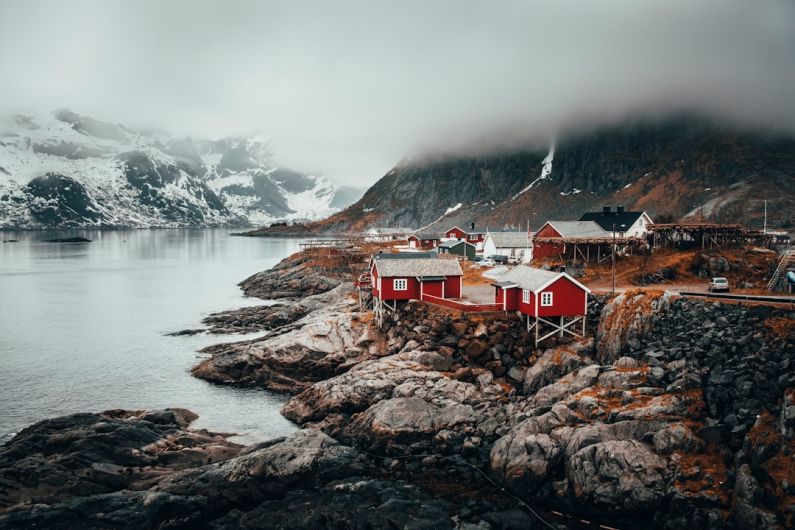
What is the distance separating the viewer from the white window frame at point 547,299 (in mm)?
39053

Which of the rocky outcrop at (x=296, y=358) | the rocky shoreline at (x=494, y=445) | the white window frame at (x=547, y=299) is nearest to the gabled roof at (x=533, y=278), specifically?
the white window frame at (x=547, y=299)

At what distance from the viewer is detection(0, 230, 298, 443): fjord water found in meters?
40.3

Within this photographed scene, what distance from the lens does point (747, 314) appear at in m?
31.8

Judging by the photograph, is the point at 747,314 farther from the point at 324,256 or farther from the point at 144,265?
the point at 144,265

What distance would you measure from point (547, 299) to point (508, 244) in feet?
164

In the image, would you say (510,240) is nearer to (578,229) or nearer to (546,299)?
(578,229)

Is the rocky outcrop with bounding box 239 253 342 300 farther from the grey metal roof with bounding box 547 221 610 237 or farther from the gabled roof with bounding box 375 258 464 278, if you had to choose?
the gabled roof with bounding box 375 258 464 278

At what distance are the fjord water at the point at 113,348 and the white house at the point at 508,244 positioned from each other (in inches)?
1627

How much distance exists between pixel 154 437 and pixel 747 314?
3647 centimetres

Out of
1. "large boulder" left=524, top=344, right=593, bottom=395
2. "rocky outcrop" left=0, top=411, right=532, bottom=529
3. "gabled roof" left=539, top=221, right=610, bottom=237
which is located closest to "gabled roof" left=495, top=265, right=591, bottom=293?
"large boulder" left=524, top=344, right=593, bottom=395

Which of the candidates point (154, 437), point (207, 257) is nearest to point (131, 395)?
point (154, 437)

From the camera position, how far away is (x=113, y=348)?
195ft

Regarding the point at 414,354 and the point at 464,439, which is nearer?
the point at 464,439

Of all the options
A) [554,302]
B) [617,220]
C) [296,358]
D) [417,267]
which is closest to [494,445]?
[554,302]
